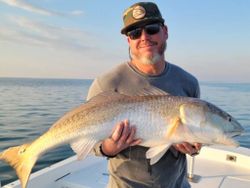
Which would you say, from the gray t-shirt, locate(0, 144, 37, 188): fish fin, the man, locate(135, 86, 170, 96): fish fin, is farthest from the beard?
locate(0, 144, 37, 188): fish fin

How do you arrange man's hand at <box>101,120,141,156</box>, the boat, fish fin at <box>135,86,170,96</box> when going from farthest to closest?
the boat, fish fin at <box>135,86,170,96</box>, man's hand at <box>101,120,141,156</box>

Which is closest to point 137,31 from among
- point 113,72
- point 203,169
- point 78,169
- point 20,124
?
point 113,72

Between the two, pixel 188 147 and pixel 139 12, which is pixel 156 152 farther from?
pixel 139 12

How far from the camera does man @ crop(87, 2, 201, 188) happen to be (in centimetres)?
299

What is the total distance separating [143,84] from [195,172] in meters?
3.68

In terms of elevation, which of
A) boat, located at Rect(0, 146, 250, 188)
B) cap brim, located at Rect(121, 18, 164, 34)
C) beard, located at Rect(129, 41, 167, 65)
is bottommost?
boat, located at Rect(0, 146, 250, 188)

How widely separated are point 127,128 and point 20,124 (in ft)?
46.0

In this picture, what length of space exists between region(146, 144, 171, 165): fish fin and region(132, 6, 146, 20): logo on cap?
1180 millimetres

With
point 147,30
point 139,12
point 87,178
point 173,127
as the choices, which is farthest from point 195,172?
point 139,12

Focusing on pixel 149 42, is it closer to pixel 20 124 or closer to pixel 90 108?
pixel 90 108

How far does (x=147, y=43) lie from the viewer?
3.13m

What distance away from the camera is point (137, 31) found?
3.17 meters

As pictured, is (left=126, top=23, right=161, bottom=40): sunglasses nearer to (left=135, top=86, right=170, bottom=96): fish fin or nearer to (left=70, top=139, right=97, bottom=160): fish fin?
(left=135, top=86, right=170, bottom=96): fish fin

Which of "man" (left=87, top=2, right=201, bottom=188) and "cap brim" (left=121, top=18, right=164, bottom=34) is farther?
"cap brim" (left=121, top=18, right=164, bottom=34)
